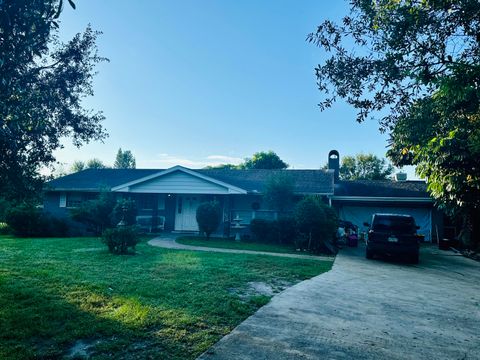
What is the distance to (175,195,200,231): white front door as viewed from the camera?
842 inches

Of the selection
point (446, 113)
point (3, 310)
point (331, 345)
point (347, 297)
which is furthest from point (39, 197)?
point (446, 113)

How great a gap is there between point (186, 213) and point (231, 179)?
416 cm

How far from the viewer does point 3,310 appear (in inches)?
198

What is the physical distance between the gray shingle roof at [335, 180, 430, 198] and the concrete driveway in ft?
44.2

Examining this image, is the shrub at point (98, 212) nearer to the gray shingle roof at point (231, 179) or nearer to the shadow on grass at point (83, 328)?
the gray shingle roof at point (231, 179)

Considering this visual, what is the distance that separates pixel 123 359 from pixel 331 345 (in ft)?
8.57

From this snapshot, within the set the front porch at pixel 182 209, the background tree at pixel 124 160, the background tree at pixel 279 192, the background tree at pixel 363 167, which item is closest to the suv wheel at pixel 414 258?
the background tree at pixel 279 192

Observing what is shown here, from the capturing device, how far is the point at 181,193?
20.0 m

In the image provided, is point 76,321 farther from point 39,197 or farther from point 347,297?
point 347,297

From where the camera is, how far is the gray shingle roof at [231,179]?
20.8m

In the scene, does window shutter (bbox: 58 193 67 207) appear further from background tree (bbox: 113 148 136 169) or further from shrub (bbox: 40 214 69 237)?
background tree (bbox: 113 148 136 169)

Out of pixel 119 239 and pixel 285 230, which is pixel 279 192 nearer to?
pixel 285 230

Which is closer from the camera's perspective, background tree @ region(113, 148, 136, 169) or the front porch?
the front porch

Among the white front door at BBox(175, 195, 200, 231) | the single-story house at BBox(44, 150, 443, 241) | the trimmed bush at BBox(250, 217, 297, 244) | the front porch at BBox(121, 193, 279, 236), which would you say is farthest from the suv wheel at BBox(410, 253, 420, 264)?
the white front door at BBox(175, 195, 200, 231)
